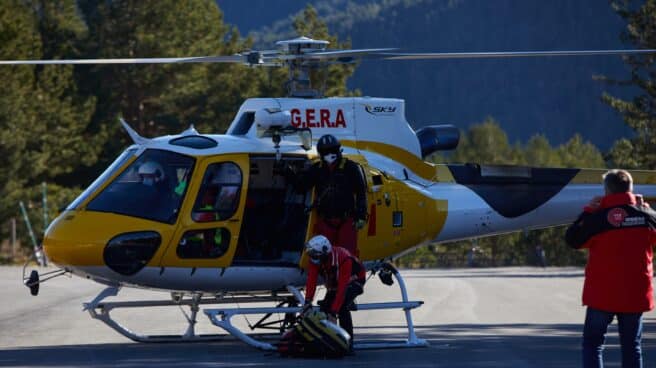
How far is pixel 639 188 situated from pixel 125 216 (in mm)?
6549

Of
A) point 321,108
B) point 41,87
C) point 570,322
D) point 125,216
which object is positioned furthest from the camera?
point 41,87

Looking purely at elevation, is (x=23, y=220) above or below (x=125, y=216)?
below

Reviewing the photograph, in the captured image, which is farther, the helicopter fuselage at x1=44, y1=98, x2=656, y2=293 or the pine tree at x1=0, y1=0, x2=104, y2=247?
the pine tree at x1=0, y1=0, x2=104, y2=247

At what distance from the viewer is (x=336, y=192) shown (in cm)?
1370

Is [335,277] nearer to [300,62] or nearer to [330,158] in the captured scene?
[330,158]

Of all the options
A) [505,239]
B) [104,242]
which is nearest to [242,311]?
[104,242]

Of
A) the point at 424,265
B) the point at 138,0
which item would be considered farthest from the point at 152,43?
the point at 424,265

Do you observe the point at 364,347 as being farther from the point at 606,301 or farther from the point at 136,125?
the point at 136,125

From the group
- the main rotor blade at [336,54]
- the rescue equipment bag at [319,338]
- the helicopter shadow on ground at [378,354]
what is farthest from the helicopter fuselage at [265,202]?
the rescue equipment bag at [319,338]

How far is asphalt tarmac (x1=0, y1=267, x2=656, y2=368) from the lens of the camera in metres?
12.4

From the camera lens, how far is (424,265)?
80.8m

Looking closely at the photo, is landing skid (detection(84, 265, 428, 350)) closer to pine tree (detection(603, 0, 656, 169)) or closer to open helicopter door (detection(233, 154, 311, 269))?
open helicopter door (detection(233, 154, 311, 269))

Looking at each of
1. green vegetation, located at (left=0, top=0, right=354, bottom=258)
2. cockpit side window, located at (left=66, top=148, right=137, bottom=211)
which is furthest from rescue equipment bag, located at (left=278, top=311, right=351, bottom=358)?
green vegetation, located at (left=0, top=0, right=354, bottom=258)

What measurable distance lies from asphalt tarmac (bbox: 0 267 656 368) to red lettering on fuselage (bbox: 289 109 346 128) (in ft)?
8.29
